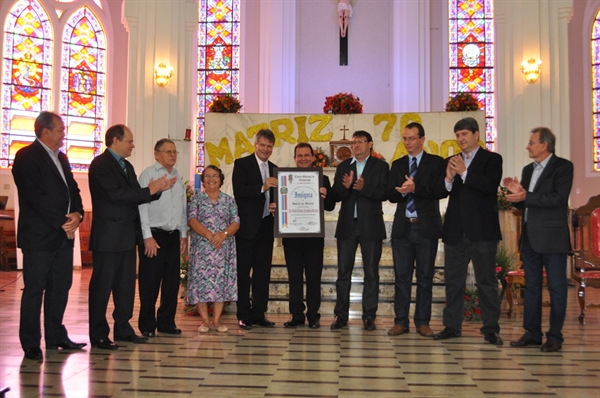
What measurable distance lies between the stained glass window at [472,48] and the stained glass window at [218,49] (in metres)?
5.51

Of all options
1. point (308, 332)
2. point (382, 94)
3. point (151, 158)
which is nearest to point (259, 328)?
point (308, 332)

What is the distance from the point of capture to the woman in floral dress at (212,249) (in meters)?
5.62

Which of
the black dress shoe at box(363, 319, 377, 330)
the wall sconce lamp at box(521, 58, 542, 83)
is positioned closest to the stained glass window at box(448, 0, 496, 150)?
the wall sconce lamp at box(521, 58, 542, 83)

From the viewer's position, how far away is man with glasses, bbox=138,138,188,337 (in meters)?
5.37

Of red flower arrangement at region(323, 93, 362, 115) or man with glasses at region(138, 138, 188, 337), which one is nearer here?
man with glasses at region(138, 138, 188, 337)

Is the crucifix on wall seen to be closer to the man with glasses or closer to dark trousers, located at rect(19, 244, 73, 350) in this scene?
the man with glasses

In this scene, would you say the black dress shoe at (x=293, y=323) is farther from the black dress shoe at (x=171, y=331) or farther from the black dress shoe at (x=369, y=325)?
the black dress shoe at (x=171, y=331)

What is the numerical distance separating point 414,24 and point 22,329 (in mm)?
12585

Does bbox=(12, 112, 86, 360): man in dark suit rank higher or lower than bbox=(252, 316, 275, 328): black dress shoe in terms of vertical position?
higher

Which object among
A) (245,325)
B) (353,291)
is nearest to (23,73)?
(353,291)

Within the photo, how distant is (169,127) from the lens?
515 inches

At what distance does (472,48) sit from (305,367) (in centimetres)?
1378

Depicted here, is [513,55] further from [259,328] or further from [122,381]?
[122,381]

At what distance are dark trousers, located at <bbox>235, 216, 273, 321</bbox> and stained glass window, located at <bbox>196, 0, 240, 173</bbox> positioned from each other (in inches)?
441
